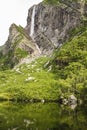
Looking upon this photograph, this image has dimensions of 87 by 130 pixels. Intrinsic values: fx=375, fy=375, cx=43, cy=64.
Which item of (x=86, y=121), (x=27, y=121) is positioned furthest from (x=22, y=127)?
(x=86, y=121)

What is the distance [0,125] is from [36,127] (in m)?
12.9

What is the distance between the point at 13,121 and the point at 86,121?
21751 mm

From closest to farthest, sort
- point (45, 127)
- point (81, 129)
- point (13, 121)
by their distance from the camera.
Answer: point (81, 129) → point (45, 127) → point (13, 121)

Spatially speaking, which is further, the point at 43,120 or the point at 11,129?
the point at 43,120

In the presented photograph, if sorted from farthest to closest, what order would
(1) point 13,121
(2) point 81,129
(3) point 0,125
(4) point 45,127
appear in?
(1) point 13,121 < (3) point 0,125 < (4) point 45,127 < (2) point 81,129

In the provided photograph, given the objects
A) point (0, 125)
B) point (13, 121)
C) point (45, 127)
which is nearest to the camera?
point (45, 127)

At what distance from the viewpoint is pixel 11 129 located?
9412 centimetres

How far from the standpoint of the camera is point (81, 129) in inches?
3558

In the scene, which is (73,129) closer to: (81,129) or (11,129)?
(81,129)

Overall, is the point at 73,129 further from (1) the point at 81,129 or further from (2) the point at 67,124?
(2) the point at 67,124

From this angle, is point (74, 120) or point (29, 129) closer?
point (29, 129)

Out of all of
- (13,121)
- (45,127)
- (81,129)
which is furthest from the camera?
(13,121)

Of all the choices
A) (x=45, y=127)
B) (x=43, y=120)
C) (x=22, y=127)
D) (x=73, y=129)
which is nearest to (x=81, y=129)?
(x=73, y=129)

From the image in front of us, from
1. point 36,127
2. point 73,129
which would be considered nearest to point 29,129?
point 36,127
